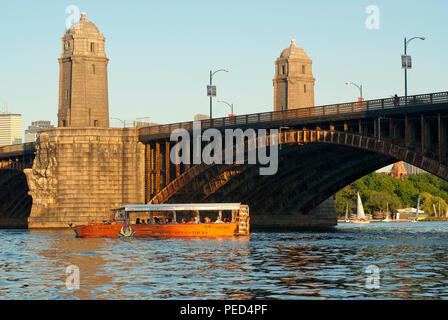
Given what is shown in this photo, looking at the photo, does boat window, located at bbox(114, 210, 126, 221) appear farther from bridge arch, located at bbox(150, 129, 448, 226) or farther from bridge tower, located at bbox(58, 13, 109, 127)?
bridge tower, located at bbox(58, 13, 109, 127)

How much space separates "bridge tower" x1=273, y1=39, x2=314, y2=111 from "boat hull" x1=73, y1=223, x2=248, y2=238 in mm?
43756

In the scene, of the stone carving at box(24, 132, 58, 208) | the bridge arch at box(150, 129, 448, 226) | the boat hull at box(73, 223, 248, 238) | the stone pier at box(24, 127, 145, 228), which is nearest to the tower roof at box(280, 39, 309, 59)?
the bridge arch at box(150, 129, 448, 226)

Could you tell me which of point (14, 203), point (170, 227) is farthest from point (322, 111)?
point (14, 203)

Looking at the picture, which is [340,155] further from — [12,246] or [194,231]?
[12,246]

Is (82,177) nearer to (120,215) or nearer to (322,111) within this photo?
(120,215)

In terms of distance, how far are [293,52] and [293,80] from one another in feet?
15.4

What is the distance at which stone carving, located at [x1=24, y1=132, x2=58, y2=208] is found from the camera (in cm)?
10575

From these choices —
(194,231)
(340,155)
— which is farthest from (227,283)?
(340,155)

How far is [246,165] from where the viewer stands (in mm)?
101500

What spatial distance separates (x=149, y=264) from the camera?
49344 mm

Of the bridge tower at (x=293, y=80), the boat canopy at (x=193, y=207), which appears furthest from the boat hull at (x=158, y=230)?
the bridge tower at (x=293, y=80)

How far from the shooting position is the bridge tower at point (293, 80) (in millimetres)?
123938
